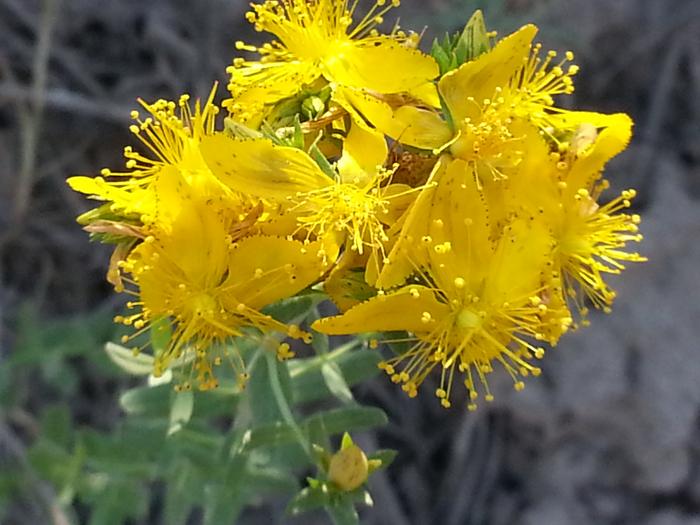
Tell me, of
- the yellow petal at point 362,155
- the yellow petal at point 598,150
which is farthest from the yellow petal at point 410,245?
the yellow petal at point 598,150

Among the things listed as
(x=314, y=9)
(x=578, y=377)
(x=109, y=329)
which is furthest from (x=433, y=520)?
(x=314, y=9)

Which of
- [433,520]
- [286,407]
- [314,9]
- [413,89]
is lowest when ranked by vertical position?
[433,520]

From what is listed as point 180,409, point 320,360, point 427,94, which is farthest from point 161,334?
point 427,94

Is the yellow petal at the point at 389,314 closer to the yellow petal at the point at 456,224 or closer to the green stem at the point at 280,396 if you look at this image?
the yellow petal at the point at 456,224

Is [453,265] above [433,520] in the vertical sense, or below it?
above

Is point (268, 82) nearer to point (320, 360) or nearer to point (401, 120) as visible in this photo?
point (401, 120)

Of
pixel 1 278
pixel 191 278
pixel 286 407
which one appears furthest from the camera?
pixel 1 278

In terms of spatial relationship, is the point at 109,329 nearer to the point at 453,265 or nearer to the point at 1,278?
the point at 1,278
